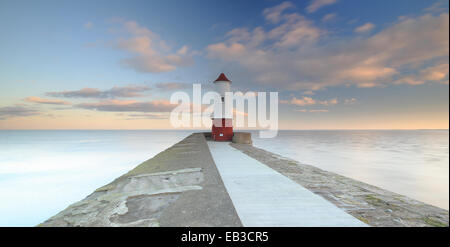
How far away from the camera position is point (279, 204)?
3842mm

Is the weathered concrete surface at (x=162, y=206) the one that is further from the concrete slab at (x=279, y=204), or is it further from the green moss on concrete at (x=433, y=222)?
the green moss on concrete at (x=433, y=222)

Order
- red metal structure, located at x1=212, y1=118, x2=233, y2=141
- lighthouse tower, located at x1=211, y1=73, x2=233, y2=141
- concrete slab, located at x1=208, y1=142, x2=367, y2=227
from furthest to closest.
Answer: red metal structure, located at x1=212, y1=118, x2=233, y2=141 → lighthouse tower, located at x1=211, y1=73, x2=233, y2=141 → concrete slab, located at x1=208, y1=142, x2=367, y2=227

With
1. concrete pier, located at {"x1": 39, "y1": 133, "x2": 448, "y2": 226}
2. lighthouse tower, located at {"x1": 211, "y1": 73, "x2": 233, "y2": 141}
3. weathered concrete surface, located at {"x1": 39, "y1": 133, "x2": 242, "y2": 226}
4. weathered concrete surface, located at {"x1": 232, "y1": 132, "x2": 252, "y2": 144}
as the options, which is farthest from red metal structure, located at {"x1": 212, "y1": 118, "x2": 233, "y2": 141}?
concrete pier, located at {"x1": 39, "y1": 133, "x2": 448, "y2": 226}

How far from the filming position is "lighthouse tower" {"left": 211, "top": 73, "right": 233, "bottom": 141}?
53.5 feet

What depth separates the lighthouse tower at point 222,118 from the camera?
16312mm

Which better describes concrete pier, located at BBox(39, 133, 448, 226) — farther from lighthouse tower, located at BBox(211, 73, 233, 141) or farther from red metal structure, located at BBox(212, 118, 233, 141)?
red metal structure, located at BBox(212, 118, 233, 141)

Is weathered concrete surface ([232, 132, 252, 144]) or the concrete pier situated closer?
the concrete pier

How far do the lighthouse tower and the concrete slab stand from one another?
35.6 ft

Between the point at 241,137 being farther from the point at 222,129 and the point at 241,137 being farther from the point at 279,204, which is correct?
the point at 279,204

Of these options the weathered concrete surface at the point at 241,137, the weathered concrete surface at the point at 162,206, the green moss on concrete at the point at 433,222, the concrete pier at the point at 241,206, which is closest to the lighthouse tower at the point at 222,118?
the weathered concrete surface at the point at 241,137

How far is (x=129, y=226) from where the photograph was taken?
10.4ft

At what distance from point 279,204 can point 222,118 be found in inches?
499
